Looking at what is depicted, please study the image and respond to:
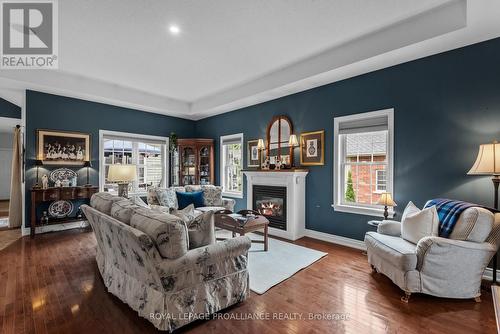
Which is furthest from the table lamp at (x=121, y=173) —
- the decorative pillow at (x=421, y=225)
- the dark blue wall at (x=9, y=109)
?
the decorative pillow at (x=421, y=225)

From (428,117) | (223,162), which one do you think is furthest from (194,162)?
(428,117)

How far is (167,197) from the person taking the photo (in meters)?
4.87

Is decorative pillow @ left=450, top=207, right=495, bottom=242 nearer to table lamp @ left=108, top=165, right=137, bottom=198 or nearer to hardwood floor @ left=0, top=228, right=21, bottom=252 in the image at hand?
table lamp @ left=108, top=165, right=137, bottom=198

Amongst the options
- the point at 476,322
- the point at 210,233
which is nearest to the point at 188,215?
the point at 210,233

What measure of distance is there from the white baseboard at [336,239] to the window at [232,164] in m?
2.10

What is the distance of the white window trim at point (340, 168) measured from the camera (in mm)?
3574

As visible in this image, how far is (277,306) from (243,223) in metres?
1.34

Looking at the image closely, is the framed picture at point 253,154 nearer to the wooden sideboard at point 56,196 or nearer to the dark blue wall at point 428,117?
the dark blue wall at point 428,117

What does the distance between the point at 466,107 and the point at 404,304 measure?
2.50 metres

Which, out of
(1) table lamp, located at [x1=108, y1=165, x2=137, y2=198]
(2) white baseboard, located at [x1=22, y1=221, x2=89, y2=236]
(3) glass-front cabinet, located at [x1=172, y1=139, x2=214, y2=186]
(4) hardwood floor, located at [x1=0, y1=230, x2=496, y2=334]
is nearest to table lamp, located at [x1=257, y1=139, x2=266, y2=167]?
(3) glass-front cabinet, located at [x1=172, y1=139, x2=214, y2=186]

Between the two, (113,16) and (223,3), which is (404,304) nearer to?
(223,3)

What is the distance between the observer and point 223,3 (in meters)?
2.57

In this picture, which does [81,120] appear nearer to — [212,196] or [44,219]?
[44,219]

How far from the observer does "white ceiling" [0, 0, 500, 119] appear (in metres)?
2.63
